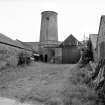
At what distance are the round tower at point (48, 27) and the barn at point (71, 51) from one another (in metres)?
6.37

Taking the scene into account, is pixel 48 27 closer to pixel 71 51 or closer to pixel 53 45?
pixel 53 45

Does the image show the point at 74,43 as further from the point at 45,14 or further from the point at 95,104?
the point at 95,104

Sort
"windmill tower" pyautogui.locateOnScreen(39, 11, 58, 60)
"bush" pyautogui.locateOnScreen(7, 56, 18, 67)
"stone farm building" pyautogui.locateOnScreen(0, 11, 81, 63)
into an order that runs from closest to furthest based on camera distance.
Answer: "bush" pyautogui.locateOnScreen(7, 56, 18, 67) < "stone farm building" pyautogui.locateOnScreen(0, 11, 81, 63) < "windmill tower" pyautogui.locateOnScreen(39, 11, 58, 60)

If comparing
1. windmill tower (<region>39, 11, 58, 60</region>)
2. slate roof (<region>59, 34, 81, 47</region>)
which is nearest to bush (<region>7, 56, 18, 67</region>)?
slate roof (<region>59, 34, 81, 47</region>)

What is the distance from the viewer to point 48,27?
30.0 meters

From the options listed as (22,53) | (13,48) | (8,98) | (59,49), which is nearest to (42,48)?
(59,49)

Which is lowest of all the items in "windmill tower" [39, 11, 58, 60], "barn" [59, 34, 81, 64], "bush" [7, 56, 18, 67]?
"bush" [7, 56, 18, 67]

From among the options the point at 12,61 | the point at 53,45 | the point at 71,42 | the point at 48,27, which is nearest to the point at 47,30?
the point at 48,27

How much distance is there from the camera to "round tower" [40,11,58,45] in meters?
30.1

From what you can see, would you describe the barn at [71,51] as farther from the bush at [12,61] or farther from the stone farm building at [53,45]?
the bush at [12,61]

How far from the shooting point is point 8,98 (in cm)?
564

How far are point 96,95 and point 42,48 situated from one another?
25.7 meters

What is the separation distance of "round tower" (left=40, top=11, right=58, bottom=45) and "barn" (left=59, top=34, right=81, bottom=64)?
6.37m

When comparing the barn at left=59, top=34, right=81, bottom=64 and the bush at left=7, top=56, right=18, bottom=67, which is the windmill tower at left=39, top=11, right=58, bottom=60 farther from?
the bush at left=7, top=56, right=18, bottom=67
